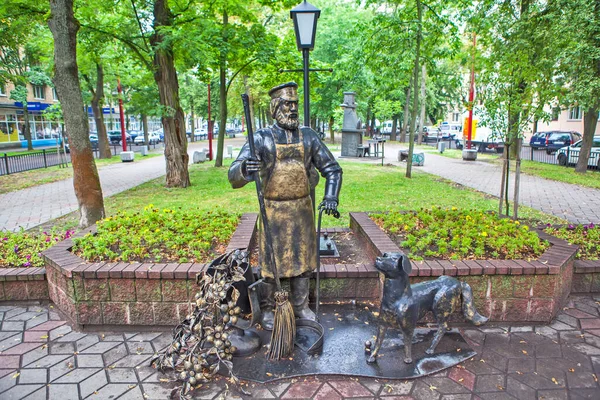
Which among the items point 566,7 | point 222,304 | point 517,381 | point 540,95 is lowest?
point 517,381

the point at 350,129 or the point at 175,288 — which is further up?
the point at 350,129

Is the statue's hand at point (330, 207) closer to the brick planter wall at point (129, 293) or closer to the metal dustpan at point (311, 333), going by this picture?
the metal dustpan at point (311, 333)

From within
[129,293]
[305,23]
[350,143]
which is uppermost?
[305,23]

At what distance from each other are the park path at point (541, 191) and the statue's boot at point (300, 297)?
23.7 feet

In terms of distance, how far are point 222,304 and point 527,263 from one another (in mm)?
3207

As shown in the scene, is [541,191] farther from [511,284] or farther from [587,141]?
[511,284]

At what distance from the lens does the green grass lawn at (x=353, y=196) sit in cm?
961

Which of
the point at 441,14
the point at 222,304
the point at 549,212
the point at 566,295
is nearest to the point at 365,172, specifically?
the point at 441,14

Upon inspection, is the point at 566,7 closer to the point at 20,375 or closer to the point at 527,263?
the point at 527,263

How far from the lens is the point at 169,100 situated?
39.1 feet

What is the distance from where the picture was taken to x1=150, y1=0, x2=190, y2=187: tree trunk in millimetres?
11414

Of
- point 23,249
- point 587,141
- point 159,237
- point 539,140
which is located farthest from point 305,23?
point 539,140

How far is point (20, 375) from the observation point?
141 inches

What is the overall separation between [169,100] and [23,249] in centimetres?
714
